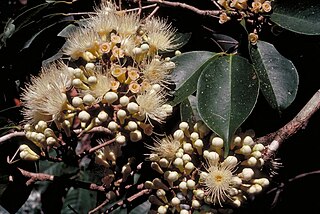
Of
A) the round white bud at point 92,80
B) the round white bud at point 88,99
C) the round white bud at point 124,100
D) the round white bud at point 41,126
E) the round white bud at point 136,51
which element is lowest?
the round white bud at point 41,126

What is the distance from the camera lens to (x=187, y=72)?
Result: 145cm

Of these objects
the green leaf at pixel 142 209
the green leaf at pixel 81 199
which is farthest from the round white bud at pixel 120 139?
the green leaf at pixel 81 199

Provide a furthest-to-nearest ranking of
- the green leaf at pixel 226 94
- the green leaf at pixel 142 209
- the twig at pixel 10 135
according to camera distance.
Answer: the green leaf at pixel 142 209 → the twig at pixel 10 135 → the green leaf at pixel 226 94

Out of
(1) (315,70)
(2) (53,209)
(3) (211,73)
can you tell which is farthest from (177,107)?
(2) (53,209)

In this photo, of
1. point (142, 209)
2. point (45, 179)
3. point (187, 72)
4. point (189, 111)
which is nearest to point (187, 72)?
point (187, 72)

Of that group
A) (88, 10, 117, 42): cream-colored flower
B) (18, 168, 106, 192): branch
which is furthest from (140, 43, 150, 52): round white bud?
(18, 168, 106, 192): branch

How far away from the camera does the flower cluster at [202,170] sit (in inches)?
51.3

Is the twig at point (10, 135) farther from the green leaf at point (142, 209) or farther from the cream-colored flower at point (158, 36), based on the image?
the green leaf at point (142, 209)

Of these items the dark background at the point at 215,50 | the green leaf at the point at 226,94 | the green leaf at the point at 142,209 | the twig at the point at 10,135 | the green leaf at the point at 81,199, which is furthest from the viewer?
the green leaf at the point at 81,199

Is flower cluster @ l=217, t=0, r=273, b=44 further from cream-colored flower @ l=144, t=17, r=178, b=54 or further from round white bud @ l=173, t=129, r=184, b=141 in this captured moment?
round white bud @ l=173, t=129, r=184, b=141

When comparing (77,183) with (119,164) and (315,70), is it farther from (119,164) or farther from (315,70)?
(315,70)

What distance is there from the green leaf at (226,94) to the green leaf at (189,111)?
65 mm

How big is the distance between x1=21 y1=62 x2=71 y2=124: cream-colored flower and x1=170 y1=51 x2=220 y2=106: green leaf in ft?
0.92

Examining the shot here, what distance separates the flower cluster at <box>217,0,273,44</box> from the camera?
144 centimetres
